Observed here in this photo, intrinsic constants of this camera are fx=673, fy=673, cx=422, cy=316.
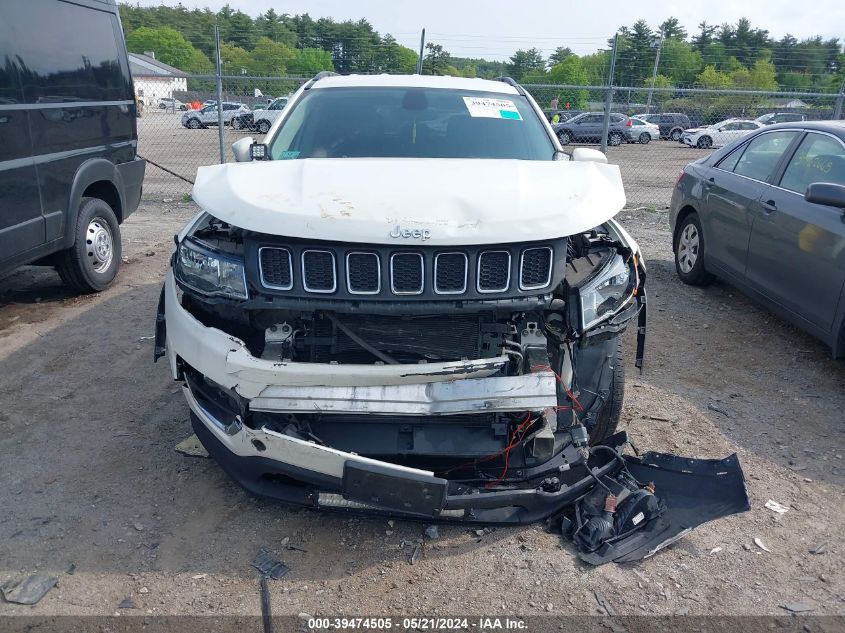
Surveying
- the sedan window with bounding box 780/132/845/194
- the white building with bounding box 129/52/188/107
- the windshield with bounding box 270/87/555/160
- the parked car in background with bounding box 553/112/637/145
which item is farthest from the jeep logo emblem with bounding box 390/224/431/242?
the parked car in background with bounding box 553/112/637/145

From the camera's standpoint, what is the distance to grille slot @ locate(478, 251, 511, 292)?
2.70m

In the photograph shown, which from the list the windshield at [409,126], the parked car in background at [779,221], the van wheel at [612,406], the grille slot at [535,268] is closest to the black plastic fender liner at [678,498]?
the van wheel at [612,406]

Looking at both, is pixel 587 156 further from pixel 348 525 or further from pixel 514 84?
pixel 348 525

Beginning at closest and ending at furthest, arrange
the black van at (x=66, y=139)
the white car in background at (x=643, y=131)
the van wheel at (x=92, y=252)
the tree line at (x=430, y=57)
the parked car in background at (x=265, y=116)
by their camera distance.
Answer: the black van at (x=66, y=139), the van wheel at (x=92, y=252), the tree line at (x=430, y=57), the parked car in background at (x=265, y=116), the white car in background at (x=643, y=131)

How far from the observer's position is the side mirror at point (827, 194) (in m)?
4.18

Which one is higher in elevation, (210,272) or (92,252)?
(210,272)

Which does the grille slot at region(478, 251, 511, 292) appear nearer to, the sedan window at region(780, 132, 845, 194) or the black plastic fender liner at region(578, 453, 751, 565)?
the black plastic fender liner at region(578, 453, 751, 565)

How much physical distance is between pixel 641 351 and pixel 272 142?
8.32 ft

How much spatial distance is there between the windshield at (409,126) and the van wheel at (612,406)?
4.90 feet

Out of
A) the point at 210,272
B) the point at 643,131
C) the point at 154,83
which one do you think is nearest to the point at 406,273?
the point at 210,272

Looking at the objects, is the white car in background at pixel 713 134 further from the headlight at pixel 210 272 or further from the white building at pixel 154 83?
the headlight at pixel 210 272

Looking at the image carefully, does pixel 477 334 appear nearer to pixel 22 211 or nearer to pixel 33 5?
pixel 22 211

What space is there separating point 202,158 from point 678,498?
1753cm

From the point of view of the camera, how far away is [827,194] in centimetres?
423
